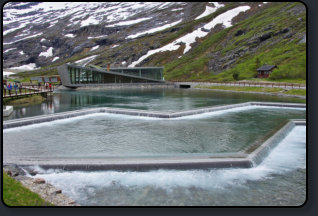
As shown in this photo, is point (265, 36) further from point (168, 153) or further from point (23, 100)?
point (168, 153)

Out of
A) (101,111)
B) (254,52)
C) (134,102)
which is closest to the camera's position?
(101,111)

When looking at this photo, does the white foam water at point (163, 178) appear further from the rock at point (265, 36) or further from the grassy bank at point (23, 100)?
the rock at point (265, 36)

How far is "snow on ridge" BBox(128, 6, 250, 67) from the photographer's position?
148m

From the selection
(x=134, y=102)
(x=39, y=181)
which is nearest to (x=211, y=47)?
(x=134, y=102)

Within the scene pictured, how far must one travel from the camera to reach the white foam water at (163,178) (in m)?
13.2

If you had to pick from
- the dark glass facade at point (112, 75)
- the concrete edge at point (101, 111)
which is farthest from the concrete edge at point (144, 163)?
the dark glass facade at point (112, 75)

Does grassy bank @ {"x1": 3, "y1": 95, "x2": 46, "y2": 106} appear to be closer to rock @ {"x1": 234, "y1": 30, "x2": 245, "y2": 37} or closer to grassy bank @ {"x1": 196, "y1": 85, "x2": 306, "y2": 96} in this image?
grassy bank @ {"x1": 196, "y1": 85, "x2": 306, "y2": 96}

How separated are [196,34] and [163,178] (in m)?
148

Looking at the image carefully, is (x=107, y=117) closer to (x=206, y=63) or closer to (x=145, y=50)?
(x=206, y=63)

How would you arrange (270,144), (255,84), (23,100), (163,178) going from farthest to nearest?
1. (255,84)
2. (23,100)
3. (270,144)
4. (163,178)

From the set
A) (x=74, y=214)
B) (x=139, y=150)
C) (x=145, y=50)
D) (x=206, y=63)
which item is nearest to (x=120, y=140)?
(x=139, y=150)

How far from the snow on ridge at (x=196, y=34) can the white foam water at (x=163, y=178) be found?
129 metres

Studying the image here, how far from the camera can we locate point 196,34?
155125mm

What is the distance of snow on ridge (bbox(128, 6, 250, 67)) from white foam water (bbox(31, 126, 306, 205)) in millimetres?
128805
